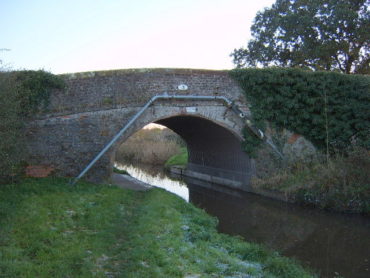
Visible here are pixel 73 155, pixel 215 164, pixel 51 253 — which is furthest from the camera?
pixel 215 164

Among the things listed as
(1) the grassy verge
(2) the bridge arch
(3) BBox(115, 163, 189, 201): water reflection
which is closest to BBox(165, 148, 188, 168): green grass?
(3) BBox(115, 163, 189, 201): water reflection

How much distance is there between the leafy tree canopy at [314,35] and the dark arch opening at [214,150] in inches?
277

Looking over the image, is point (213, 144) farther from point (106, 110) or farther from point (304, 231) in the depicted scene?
point (304, 231)

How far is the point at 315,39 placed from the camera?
19.3 metres

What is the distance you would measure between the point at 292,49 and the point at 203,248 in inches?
663

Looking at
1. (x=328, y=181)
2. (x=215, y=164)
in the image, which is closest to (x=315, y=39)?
(x=215, y=164)

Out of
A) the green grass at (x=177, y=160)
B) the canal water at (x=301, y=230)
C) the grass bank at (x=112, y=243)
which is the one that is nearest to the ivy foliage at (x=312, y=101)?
the canal water at (x=301, y=230)

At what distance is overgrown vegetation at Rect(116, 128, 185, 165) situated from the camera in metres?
24.7

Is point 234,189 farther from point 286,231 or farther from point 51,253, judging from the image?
point 51,253

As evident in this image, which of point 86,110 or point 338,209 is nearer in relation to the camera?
point 338,209

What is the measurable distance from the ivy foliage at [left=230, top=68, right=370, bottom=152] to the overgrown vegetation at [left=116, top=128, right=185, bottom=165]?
12.1 metres

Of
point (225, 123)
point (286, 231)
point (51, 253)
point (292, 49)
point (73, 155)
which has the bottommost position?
point (286, 231)

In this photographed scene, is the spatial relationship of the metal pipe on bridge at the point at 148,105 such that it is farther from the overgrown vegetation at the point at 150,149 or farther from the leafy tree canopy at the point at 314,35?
the overgrown vegetation at the point at 150,149

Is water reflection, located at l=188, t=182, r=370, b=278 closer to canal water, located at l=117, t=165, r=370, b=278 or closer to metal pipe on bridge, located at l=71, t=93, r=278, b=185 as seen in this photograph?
canal water, located at l=117, t=165, r=370, b=278
